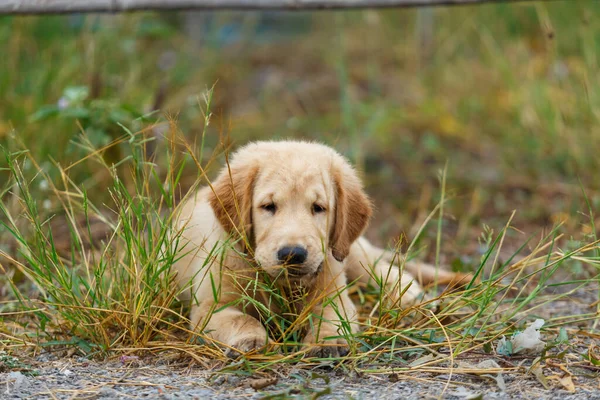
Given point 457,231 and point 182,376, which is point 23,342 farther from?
→ point 457,231

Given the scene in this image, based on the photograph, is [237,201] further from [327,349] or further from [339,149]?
[339,149]

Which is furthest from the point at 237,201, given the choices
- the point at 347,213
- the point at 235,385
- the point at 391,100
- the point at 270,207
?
the point at 391,100

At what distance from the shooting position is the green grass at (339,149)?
10.4 ft

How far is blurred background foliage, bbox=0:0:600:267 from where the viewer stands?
213 inches

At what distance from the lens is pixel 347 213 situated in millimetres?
3506

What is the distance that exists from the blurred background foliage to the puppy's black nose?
52.9 inches

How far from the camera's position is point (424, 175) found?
6555mm

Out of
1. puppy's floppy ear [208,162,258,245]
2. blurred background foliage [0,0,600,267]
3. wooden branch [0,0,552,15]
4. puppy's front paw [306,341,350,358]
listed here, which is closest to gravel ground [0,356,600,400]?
puppy's front paw [306,341,350,358]

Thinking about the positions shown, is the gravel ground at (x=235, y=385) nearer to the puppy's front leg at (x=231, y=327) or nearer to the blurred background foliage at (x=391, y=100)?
the puppy's front leg at (x=231, y=327)

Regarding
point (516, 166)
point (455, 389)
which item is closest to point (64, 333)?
point (455, 389)

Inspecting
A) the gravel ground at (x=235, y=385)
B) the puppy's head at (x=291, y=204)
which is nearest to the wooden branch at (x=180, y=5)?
the puppy's head at (x=291, y=204)

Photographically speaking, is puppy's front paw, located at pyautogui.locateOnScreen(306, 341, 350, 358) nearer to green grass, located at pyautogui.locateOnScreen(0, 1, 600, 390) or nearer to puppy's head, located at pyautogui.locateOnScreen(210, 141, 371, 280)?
green grass, located at pyautogui.locateOnScreen(0, 1, 600, 390)

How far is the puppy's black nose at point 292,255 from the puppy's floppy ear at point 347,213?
426mm

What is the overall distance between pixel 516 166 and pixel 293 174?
373 cm
